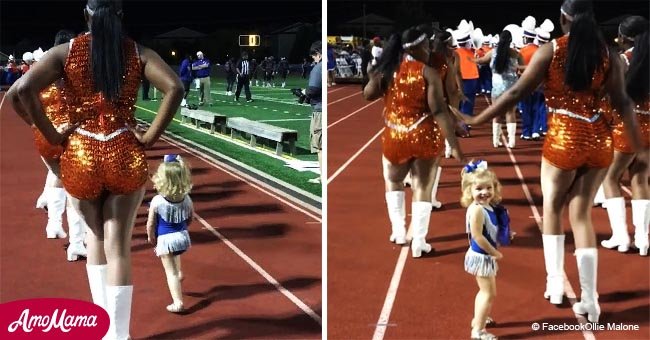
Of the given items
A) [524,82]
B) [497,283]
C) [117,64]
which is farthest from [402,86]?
[117,64]

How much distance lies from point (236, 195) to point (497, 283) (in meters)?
1.56

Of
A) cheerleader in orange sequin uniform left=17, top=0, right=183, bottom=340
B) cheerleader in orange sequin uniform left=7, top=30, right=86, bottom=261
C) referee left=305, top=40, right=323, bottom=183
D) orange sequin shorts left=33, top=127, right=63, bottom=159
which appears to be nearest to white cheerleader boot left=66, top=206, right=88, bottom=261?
cheerleader in orange sequin uniform left=7, top=30, right=86, bottom=261

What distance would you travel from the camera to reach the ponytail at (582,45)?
82.7 inches

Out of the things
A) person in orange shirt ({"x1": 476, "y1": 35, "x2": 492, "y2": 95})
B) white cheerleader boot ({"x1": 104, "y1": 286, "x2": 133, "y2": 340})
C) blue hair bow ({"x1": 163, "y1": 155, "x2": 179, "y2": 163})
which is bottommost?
white cheerleader boot ({"x1": 104, "y1": 286, "x2": 133, "y2": 340})

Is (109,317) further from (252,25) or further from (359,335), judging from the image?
(252,25)

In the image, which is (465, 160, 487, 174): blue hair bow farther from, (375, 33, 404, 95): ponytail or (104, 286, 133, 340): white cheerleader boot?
(104, 286, 133, 340): white cheerleader boot

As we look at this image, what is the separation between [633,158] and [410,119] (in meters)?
0.75

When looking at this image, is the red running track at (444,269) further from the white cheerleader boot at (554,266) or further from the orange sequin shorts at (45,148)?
the orange sequin shorts at (45,148)

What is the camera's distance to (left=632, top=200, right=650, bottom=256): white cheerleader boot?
267cm

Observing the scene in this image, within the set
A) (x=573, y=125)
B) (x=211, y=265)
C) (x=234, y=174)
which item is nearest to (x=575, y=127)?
(x=573, y=125)

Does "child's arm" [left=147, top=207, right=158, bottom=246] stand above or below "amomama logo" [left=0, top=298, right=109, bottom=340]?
above

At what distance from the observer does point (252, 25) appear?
2992 millimetres

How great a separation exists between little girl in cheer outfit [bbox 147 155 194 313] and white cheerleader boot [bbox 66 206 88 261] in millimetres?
373

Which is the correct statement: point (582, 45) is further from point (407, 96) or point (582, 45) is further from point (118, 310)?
point (118, 310)
